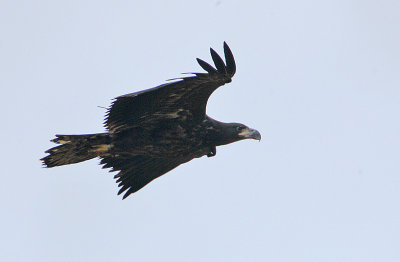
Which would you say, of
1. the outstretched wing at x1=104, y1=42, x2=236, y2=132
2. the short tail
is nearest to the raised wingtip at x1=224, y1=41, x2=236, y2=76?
the outstretched wing at x1=104, y1=42, x2=236, y2=132

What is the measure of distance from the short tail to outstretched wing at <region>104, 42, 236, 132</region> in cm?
36

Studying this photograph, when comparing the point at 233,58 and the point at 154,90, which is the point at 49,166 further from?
the point at 233,58

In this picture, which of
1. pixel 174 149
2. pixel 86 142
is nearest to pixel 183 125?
pixel 174 149

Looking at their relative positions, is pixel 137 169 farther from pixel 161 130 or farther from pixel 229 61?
pixel 229 61

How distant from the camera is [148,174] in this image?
64.7 feet

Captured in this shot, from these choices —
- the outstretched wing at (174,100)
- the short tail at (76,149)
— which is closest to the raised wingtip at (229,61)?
the outstretched wing at (174,100)

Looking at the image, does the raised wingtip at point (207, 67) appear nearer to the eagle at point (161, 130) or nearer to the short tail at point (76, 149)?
the eagle at point (161, 130)

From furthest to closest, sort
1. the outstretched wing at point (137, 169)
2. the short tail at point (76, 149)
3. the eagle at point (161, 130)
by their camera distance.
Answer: the outstretched wing at point (137, 169), the short tail at point (76, 149), the eagle at point (161, 130)

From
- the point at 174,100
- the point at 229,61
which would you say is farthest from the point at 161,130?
the point at 229,61

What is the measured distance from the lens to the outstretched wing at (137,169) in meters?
19.5

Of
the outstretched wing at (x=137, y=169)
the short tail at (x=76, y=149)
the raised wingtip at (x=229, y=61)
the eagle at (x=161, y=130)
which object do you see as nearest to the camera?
the raised wingtip at (x=229, y=61)

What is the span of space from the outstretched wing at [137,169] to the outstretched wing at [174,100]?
1375 millimetres

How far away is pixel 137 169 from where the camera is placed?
1961 centimetres

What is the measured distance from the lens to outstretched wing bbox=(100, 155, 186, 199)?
63.9 feet
